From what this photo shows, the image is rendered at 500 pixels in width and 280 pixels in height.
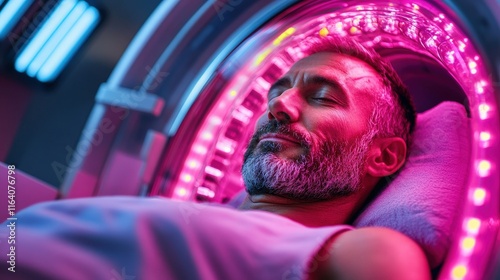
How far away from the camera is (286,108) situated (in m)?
0.95

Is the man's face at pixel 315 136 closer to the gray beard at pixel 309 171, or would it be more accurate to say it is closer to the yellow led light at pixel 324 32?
the gray beard at pixel 309 171

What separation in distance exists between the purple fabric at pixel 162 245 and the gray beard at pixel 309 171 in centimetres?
20

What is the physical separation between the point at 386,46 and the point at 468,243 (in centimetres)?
62

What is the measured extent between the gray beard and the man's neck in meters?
0.01

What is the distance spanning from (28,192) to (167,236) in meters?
0.52

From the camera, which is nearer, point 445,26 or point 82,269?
point 82,269

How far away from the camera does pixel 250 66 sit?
1.24 meters

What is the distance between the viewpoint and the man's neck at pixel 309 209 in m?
0.97

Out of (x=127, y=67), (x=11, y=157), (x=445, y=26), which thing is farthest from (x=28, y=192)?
(x=445, y=26)

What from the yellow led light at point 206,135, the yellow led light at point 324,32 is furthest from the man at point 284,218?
the yellow led light at point 206,135

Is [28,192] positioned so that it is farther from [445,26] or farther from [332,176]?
[445,26]

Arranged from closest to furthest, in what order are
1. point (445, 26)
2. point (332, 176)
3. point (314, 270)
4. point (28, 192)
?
point (314, 270), point (445, 26), point (332, 176), point (28, 192)

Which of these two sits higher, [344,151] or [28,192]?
[344,151]

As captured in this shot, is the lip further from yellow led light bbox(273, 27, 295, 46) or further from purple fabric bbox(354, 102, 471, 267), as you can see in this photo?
yellow led light bbox(273, 27, 295, 46)
